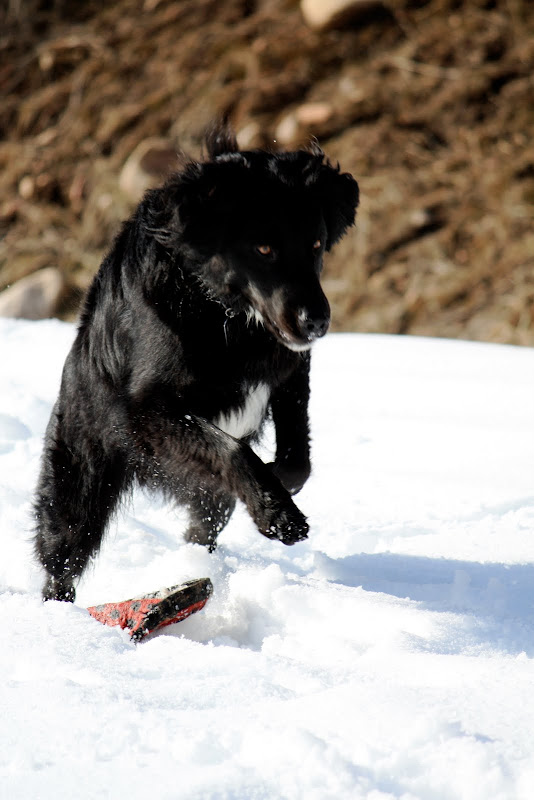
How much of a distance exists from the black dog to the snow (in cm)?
29

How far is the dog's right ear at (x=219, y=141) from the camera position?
10.3 feet

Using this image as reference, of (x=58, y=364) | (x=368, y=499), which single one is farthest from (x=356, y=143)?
(x=368, y=499)

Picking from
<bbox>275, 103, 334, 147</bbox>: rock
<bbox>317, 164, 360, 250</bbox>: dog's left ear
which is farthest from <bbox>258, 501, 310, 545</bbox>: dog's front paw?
<bbox>275, 103, 334, 147</bbox>: rock

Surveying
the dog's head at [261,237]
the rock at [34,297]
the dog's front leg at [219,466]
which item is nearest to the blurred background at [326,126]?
the rock at [34,297]

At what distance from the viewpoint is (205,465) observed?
278 centimetres

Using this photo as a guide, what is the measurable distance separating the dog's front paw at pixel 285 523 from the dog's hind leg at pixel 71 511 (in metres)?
0.72

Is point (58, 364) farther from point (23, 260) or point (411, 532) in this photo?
point (23, 260)

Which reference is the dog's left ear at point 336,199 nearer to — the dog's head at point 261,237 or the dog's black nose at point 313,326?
the dog's head at point 261,237

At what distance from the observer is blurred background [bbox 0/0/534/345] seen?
944 cm

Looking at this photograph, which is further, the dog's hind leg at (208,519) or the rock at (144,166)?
the rock at (144,166)

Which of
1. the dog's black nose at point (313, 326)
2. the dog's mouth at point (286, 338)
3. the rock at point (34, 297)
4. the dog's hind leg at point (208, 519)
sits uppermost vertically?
the dog's black nose at point (313, 326)

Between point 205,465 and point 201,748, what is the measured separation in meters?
1.28

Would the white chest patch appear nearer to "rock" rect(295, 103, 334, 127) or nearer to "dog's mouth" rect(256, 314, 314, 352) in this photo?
"dog's mouth" rect(256, 314, 314, 352)

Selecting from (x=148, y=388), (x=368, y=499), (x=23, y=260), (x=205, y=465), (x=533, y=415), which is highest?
(x=148, y=388)
